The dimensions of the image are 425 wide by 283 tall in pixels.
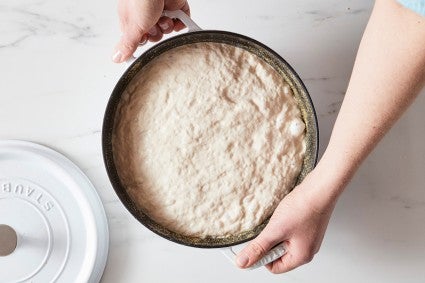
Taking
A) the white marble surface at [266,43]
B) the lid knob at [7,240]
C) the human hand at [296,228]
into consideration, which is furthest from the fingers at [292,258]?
the lid knob at [7,240]

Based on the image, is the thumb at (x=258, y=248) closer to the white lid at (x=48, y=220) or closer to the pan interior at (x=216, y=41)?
the pan interior at (x=216, y=41)

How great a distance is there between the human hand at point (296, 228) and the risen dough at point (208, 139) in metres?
0.05

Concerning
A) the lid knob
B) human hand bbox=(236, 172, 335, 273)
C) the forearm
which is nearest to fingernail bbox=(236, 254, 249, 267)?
human hand bbox=(236, 172, 335, 273)

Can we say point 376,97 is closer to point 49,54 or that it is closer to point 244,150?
point 244,150

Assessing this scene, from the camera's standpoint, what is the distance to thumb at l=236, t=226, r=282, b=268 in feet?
2.61

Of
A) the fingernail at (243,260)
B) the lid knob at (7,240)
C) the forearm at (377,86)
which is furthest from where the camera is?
the lid knob at (7,240)

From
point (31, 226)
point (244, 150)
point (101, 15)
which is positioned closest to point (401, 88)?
point (244, 150)

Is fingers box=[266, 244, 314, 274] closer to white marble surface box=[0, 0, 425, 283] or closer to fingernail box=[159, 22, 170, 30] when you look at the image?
white marble surface box=[0, 0, 425, 283]

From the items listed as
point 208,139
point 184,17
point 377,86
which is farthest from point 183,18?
point 377,86

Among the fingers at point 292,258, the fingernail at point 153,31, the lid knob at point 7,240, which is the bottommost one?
the lid knob at point 7,240

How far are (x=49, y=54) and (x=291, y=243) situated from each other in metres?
0.49

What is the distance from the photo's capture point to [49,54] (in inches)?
37.4

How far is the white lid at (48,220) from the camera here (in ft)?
3.09

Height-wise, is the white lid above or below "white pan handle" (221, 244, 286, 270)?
below
